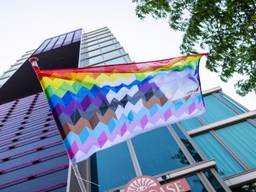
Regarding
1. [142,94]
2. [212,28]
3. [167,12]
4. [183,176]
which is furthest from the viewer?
[167,12]

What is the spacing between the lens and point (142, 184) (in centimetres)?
641

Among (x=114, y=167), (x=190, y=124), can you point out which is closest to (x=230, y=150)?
(x=190, y=124)

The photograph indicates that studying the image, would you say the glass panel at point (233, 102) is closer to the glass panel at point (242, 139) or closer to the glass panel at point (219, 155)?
the glass panel at point (242, 139)

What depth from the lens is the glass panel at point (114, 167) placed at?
778 cm

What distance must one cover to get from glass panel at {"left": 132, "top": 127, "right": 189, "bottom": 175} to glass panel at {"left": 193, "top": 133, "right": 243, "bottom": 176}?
4.35 feet

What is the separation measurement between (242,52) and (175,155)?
10.6ft

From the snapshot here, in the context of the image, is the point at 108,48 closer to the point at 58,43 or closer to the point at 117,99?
the point at 58,43

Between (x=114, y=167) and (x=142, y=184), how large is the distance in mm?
2174

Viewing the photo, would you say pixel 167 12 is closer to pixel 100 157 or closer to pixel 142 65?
pixel 142 65

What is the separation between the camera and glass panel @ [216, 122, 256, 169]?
9.25 metres

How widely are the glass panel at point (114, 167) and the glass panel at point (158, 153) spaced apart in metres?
0.33

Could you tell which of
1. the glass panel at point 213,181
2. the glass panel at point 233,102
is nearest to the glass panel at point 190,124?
the glass panel at point 233,102

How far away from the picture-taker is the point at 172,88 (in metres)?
6.59

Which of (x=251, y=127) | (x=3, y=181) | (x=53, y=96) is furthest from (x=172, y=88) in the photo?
(x=3, y=181)
